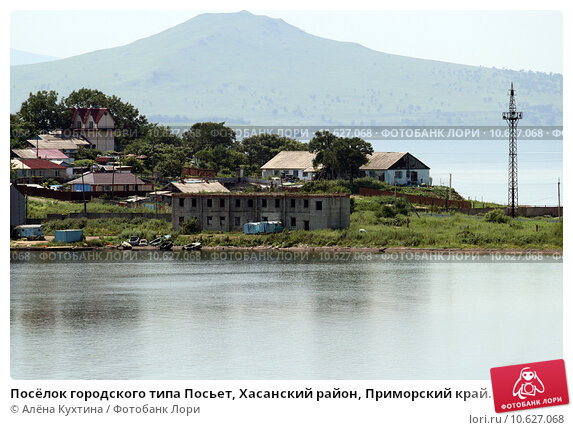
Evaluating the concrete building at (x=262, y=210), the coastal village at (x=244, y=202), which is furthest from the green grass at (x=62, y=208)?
the concrete building at (x=262, y=210)

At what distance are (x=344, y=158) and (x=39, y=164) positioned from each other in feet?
81.4

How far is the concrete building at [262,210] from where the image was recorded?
53.9 meters

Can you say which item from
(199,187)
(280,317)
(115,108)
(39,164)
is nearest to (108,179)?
(39,164)

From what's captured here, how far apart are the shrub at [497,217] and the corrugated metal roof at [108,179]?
88.1 ft

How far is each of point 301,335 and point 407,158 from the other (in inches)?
1855

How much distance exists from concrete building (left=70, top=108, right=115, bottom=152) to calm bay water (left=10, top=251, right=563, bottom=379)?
145ft

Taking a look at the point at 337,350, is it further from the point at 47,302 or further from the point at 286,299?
the point at 47,302

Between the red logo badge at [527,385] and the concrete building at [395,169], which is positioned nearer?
the red logo badge at [527,385]

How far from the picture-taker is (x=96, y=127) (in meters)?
93.2

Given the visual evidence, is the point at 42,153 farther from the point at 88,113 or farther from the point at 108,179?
the point at 108,179

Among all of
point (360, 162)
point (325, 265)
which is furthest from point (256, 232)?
point (360, 162)

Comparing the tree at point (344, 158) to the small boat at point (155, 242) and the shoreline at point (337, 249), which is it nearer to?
the shoreline at point (337, 249)

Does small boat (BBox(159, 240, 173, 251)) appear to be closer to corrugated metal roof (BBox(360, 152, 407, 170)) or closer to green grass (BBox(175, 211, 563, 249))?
A: green grass (BBox(175, 211, 563, 249))

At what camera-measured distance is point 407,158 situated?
3014 inches
